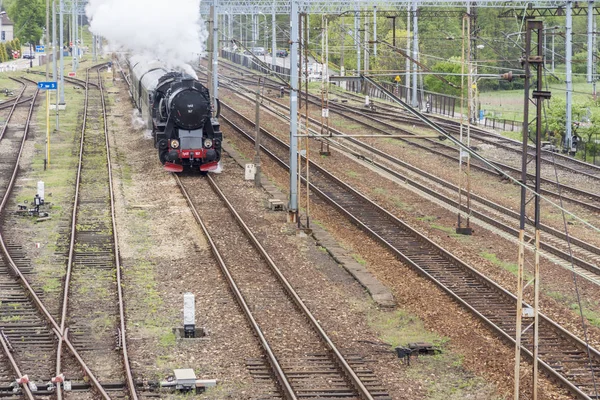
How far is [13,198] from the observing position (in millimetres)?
33000

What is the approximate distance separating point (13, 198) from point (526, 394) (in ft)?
69.8

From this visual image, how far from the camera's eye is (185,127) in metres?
37.2

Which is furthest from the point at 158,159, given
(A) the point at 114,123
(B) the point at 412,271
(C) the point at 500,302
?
(C) the point at 500,302

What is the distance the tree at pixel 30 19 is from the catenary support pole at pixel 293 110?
317 feet

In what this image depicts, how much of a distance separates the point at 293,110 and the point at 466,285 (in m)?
8.17

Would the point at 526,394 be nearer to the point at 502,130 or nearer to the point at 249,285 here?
the point at 249,285

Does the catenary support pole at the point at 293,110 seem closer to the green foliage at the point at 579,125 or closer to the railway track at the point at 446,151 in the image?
the railway track at the point at 446,151

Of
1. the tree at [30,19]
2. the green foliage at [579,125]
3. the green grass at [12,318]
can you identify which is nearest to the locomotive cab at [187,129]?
the green grass at [12,318]

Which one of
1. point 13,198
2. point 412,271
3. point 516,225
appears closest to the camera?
point 412,271

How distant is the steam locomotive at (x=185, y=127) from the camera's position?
121ft

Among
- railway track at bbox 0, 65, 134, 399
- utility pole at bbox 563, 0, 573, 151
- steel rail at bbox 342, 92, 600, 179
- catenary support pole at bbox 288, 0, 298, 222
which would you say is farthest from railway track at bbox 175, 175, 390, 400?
utility pole at bbox 563, 0, 573, 151

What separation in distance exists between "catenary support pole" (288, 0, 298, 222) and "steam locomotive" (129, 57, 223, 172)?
827 cm

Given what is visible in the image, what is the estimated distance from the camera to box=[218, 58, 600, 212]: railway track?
35.3m

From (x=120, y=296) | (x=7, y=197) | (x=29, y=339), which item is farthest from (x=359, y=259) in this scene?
(x=7, y=197)
